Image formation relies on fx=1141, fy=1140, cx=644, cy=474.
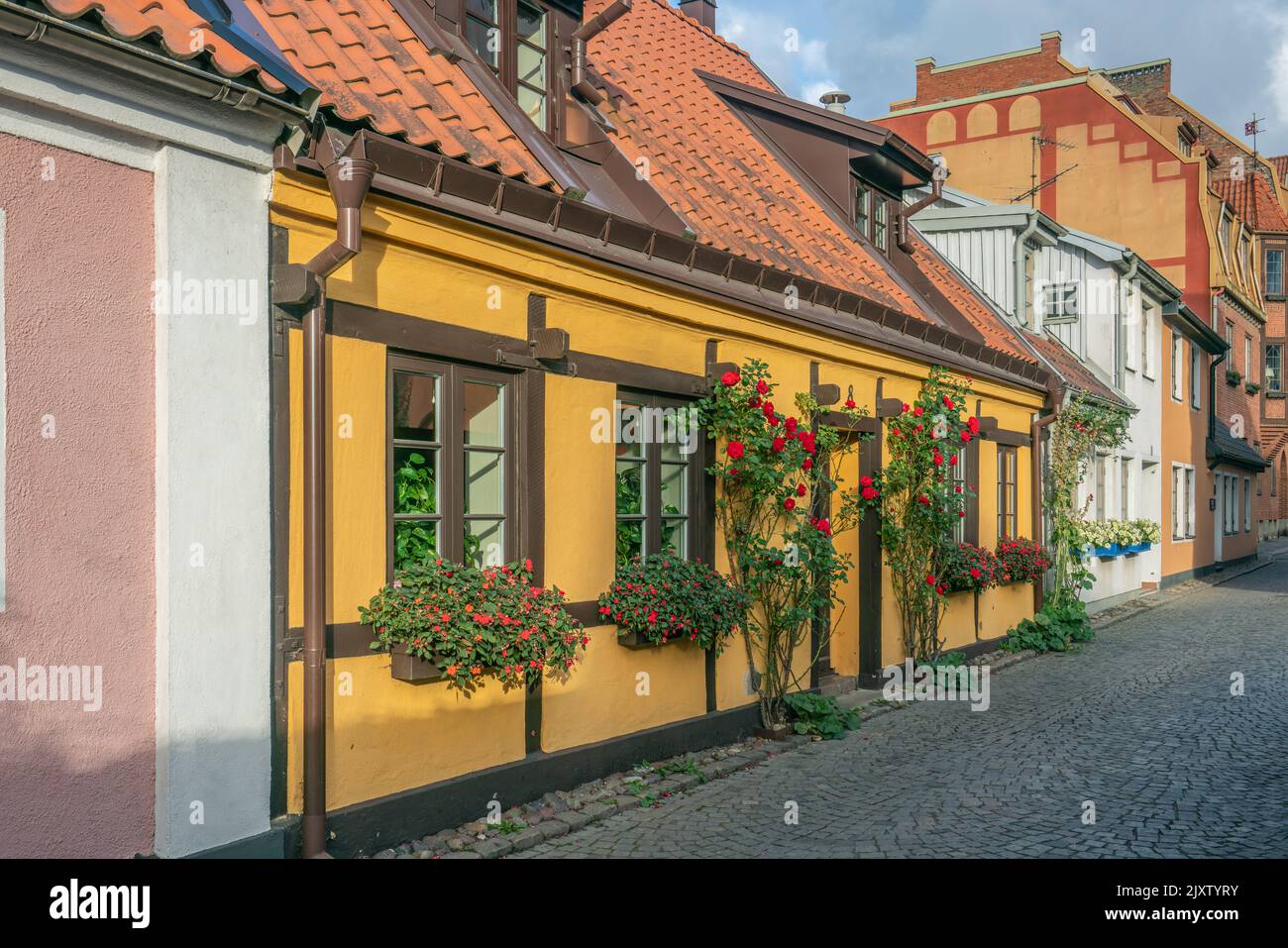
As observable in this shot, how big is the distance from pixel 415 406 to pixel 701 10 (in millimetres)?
10481

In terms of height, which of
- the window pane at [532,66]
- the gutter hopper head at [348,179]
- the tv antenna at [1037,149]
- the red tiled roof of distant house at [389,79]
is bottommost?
the gutter hopper head at [348,179]

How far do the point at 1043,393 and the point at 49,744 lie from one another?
1314cm

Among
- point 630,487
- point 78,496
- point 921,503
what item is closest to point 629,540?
point 630,487

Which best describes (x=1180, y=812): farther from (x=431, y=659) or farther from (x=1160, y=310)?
(x=1160, y=310)

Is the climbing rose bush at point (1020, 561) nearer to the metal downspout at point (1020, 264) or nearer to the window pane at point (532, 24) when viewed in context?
the metal downspout at point (1020, 264)

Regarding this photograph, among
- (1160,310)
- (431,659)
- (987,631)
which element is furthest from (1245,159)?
(431,659)

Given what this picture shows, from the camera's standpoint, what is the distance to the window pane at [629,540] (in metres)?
7.37

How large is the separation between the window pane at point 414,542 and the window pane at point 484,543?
0.27m

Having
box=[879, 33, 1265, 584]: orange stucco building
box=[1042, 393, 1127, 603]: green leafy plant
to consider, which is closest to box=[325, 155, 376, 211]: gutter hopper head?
box=[1042, 393, 1127, 603]: green leafy plant

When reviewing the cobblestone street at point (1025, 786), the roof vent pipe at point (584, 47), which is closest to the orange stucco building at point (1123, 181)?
the cobblestone street at point (1025, 786)

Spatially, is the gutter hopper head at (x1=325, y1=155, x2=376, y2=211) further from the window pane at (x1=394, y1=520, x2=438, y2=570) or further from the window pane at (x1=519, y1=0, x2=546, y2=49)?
the window pane at (x1=519, y1=0, x2=546, y2=49)

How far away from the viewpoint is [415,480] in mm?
5855

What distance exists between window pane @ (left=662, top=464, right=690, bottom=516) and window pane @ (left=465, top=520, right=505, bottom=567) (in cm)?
173

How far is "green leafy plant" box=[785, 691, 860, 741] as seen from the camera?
859 cm
